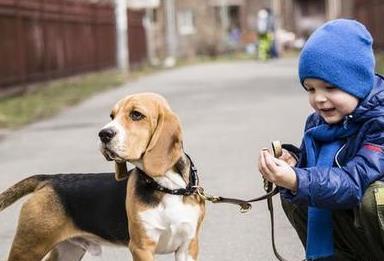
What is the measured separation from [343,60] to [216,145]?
691cm

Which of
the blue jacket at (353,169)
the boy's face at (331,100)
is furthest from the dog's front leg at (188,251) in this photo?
the boy's face at (331,100)

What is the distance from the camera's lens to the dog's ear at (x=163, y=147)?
4.21 metres

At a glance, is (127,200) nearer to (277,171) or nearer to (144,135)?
(144,135)

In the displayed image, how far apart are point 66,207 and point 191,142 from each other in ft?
21.4

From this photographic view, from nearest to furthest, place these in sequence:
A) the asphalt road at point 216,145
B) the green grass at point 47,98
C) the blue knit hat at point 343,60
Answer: the blue knit hat at point 343,60 → the asphalt road at point 216,145 → the green grass at point 47,98

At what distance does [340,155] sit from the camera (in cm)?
399

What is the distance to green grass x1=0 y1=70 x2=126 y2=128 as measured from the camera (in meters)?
15.1

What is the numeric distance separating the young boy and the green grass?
34.0 feet

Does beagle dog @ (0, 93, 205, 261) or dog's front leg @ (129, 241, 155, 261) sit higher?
beagle dog @ (0, 93, 205, 261)

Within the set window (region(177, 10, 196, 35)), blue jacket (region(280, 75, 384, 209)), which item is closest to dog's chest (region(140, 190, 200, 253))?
blue jacket (region(280, 75, 384, 209))

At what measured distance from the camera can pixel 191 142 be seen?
11.1 m

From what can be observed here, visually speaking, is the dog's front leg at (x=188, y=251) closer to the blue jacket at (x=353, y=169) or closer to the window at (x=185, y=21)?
the blue jacket at (x=353, y=169)

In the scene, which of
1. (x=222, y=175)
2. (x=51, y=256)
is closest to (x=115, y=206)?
(x=51, y=256)

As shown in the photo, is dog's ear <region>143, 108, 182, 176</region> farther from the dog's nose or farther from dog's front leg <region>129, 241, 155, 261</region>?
dog's front leg <region>129, 241, 155, 261</region>
